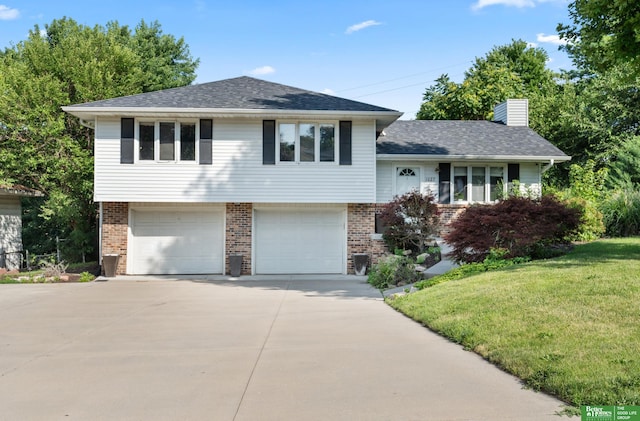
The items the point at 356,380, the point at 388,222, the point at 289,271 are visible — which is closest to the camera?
the point at 356,380

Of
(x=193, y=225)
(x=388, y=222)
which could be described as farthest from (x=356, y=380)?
(x=193, y=225)

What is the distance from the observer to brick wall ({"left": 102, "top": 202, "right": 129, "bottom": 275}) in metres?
18.1

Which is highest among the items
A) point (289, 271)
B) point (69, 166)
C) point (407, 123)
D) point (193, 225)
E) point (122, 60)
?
point (122, 60)

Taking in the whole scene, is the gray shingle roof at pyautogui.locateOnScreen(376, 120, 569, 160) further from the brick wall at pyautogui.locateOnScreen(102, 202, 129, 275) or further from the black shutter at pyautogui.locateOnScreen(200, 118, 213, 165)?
the brick wall at pyautogui.locateOnScreen(102, 202, 129, 275)

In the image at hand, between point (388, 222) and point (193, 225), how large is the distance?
655cm

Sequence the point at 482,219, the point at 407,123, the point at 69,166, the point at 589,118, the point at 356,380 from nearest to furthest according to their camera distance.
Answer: the point at 356,380, the point at 482,219, the point at 69,166, the point at 407,123, the point at 589,118

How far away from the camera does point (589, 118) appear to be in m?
30.1

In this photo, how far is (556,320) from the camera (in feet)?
22.5

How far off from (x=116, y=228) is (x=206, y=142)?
13.6ft

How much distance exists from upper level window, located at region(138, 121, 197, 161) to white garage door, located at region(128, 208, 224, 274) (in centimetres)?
191

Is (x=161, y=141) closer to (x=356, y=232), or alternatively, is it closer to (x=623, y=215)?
(x=356, y=232)

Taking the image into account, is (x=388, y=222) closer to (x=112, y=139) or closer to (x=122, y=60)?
(x=112, y=139)

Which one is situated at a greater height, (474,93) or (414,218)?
(474,93)

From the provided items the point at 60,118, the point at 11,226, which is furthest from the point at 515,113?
the point at 11,226
